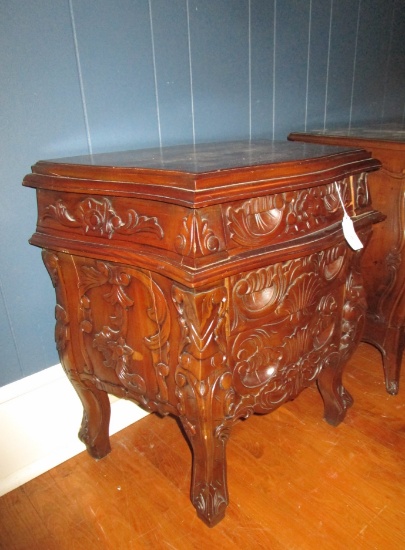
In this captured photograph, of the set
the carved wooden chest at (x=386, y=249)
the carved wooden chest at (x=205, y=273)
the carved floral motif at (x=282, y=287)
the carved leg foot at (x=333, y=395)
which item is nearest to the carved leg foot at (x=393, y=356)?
the carved wooden chest at (x=386, y=249)

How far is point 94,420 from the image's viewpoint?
1.08m

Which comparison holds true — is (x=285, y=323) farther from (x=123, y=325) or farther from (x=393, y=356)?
(x=393, y=356)

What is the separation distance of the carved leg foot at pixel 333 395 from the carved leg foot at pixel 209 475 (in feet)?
1.27

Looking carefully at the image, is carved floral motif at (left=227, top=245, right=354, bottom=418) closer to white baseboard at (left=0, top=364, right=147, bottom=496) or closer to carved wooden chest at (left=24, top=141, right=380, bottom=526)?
carved wooden chest at (left=24, top=141, right=380, bottom=526)

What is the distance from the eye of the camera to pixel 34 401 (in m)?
1.06

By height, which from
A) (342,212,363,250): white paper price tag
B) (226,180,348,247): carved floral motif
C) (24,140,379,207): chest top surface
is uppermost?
(24,140,379,207): chest top surface

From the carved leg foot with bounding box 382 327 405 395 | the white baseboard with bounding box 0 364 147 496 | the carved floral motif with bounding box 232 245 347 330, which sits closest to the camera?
the carved floral motif with bounding box 232 245 347 330

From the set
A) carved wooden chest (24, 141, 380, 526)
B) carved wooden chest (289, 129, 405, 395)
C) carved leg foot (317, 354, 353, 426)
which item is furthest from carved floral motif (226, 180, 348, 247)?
carved leg foot (317, 354, 353, 426)

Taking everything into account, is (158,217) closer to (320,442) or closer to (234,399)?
(234,399)

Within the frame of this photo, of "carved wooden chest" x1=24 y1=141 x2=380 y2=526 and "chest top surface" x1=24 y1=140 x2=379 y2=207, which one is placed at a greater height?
"chest top surface" x1=24 y1=140 x2=379 y2=207

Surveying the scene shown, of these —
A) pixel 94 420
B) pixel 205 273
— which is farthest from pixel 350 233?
pixel 94 420

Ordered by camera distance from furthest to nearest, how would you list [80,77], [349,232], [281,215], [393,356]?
[393,356], [80,77], [349,232], [281,215]

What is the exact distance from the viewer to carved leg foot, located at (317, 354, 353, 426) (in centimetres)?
112

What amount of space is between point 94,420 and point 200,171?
73 centimetres
